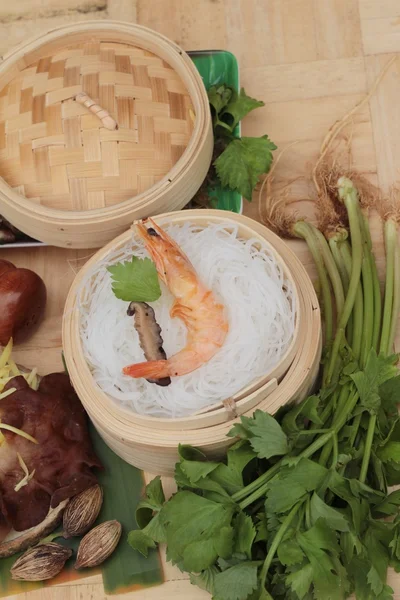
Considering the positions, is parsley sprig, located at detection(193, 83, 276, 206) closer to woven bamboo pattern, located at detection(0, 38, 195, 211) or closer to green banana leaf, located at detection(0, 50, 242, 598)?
woven bamboo pattern, located at detection(0, 38, 195, 211)

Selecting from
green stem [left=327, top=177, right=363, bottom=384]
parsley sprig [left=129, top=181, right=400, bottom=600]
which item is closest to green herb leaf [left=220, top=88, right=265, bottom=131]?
green stem [left=327, top=177, right=363, bottom=384]

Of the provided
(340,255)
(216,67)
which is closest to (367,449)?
(340,255)

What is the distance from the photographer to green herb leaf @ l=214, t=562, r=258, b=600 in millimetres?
1708

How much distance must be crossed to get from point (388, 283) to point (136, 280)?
32.3 inches

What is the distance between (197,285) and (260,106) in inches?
36.7

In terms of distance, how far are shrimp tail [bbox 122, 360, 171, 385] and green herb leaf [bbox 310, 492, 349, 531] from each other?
1.62 ft

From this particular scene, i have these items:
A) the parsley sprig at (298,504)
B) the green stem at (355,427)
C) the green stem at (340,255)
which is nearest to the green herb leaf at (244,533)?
the parsley sprig at (298,504)

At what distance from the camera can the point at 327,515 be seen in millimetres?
1705

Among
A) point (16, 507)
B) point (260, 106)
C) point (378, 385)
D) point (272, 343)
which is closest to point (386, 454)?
point (378, 385)

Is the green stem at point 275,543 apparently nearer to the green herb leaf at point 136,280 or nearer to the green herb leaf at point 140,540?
the green herb leaf at point 140,540

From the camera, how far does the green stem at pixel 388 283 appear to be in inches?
85.7

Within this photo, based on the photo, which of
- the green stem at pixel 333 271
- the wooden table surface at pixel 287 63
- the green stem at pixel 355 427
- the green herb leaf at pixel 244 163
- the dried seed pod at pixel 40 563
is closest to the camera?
the green stem at pixel 355 427

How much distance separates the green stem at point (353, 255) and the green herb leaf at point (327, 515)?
45 cm

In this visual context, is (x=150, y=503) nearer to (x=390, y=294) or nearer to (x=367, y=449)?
(x=367, y=449)
